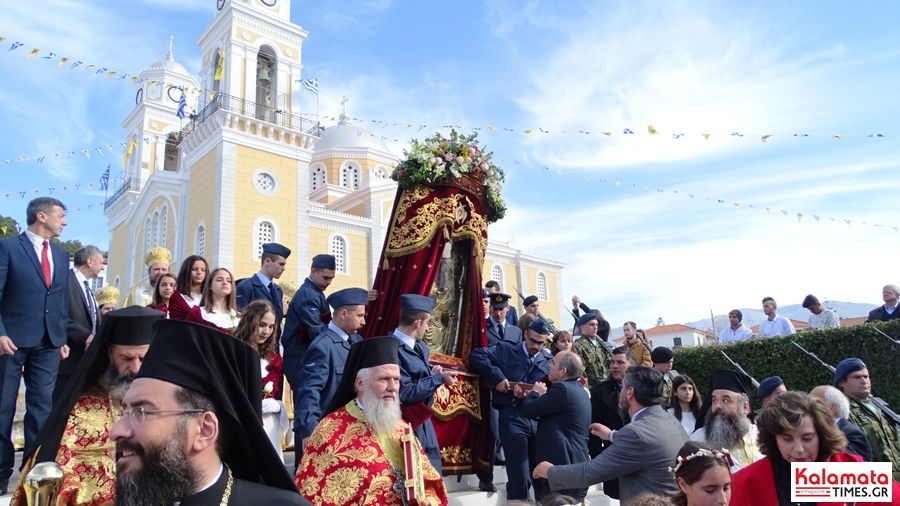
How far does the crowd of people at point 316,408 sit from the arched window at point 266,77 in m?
24.6

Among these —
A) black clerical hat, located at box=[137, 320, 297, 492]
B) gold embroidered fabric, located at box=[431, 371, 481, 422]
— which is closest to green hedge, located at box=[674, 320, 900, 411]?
gold embroidered fabric, located at box=[431, 371, 481, 422]

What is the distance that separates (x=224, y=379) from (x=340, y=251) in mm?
30162

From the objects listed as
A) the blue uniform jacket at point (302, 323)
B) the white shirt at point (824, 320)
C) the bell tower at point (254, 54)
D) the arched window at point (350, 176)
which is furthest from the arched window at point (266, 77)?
the blue uniform jacket at point (302, 323)

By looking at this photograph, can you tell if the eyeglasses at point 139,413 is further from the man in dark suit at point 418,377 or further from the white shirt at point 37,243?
the white shirt at point 37,243

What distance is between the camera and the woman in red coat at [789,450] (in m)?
3.17

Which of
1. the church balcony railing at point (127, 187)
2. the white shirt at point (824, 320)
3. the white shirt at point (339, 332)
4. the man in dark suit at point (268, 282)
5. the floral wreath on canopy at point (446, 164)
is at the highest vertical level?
the church balcony railing at point (127, 187)

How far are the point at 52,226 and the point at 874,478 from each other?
573 centimetres

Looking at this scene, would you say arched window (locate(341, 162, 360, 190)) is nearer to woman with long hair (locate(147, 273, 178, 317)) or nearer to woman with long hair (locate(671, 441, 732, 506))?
woman with long hair (locate(147, 273, 178, 317))

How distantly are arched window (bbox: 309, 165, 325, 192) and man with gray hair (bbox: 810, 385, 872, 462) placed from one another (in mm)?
35802

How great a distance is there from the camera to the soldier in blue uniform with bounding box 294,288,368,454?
4398mm

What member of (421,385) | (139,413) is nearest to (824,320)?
(421,385)

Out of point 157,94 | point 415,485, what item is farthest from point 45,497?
point 157,94

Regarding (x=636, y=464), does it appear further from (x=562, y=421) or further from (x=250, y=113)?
(x=250, y=113)

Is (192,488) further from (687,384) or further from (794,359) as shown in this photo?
(794,359)
